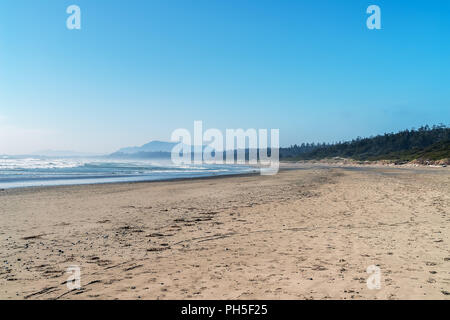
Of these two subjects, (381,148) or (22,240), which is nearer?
(22,240)

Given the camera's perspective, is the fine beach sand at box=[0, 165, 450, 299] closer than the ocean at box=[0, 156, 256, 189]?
Yes

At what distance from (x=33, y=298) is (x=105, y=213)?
8603 mm

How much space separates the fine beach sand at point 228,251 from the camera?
18.4 feet

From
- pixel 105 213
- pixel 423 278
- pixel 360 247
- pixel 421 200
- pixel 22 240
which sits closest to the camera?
pixel 423 278

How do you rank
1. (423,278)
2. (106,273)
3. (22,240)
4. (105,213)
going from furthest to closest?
(105,213) → (22,240) → (106,273) → (423,278)

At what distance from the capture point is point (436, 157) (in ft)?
258

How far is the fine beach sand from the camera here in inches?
221

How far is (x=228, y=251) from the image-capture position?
803 centimetres

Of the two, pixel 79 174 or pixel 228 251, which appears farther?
pixel 79 174

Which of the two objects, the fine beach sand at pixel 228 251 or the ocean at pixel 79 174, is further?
the ocean at pixel 79 174

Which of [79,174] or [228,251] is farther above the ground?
[79,174]
